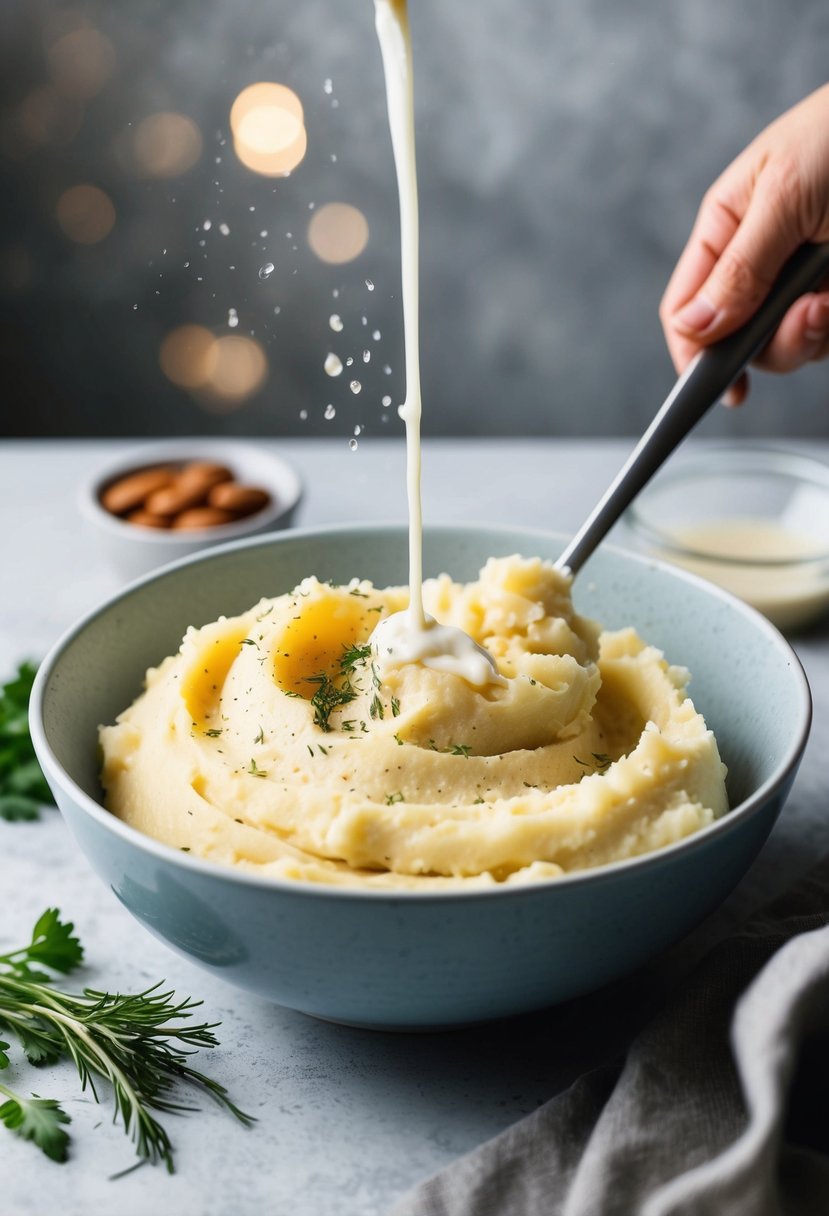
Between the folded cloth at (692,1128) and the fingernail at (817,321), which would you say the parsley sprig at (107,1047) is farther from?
the fingernail at (817,321)

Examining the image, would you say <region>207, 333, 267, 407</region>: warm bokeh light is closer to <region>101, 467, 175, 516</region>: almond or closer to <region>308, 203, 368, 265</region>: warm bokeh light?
<region>308, 203, 368, 265</region>: warm bokeh light

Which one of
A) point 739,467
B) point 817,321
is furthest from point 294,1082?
point 739,467

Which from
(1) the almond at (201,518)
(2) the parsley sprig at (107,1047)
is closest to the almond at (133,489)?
(1) the almond at (201,518)

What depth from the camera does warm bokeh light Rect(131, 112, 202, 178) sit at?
239 inches

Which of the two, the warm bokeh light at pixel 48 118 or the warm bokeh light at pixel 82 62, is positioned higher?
the warm bokeh light at pixel 82 62

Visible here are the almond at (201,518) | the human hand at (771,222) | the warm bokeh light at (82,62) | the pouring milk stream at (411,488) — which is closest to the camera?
the pouring milk stream at (411,488)

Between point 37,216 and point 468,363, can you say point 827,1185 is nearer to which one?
point 468,363

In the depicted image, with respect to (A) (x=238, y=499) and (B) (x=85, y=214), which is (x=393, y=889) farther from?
(B) (x=85, y=214)

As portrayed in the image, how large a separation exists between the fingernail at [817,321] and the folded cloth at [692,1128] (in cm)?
228

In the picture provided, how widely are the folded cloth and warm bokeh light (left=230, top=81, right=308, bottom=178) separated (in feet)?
16.6

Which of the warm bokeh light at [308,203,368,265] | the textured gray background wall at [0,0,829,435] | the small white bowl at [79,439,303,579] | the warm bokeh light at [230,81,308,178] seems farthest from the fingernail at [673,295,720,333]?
the warm bokeh light at [308,203,368,265]

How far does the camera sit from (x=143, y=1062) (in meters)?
2.06

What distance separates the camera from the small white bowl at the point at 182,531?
3.79 m

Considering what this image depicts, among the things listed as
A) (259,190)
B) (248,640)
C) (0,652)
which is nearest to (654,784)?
(248,640)
